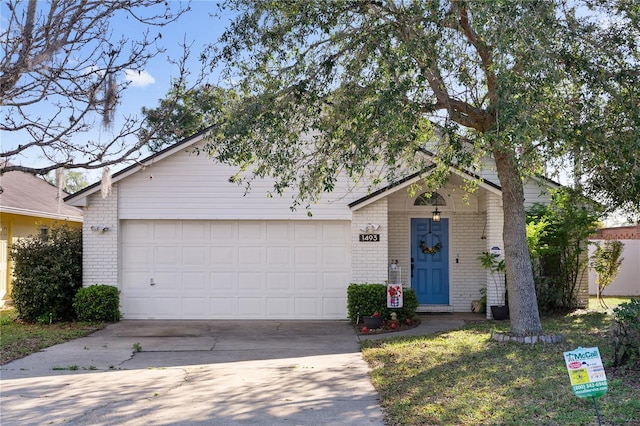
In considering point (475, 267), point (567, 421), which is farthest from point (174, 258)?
point (567, 421)

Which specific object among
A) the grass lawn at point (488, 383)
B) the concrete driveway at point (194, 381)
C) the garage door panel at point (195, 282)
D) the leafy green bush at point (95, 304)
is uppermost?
the garage door panel at point (195, 282)

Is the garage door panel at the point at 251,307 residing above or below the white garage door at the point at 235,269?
below

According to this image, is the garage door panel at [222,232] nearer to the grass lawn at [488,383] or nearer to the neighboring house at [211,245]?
the neighboring house at [211,245]

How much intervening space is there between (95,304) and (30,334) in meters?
1.79

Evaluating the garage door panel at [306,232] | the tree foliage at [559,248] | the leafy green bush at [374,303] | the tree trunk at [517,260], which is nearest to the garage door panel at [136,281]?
the garage door panel at [306,232]

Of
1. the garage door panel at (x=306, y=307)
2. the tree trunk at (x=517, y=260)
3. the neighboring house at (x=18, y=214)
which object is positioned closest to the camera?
the tree trunk at (x=517, y=260)

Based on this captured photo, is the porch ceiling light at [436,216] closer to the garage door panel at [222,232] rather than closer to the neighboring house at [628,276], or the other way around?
the garage door panel at [222,232]

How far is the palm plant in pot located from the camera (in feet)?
42.5

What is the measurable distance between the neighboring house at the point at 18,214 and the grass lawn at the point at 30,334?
333 cm

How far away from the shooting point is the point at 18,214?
17.1 meters

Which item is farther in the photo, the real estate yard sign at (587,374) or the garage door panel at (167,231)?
the garage door panel at (167,231)

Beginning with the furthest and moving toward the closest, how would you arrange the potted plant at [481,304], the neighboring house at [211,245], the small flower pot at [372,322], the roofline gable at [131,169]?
the potted plant at [481,304] → the neighboring house at [211,245] → the roofline gable at [131,169] → the small flower pot at [372,322]

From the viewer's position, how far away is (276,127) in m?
8.91

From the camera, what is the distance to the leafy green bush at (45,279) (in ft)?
43.0
